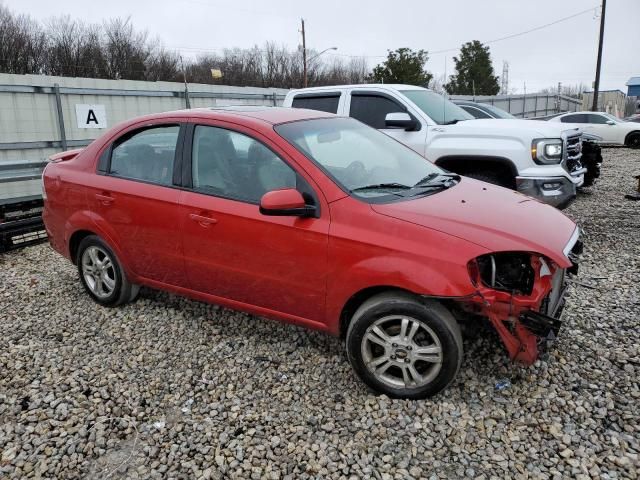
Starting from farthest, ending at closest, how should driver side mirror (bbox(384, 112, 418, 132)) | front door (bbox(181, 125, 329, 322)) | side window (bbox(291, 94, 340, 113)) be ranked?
side window (bbox(291, 94, 340, 113)) → driver side mirror (bbox(384, 112, 418, 132)) → front door (bbox(181, 125, 329, 322))

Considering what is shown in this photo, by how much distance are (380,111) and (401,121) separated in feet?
1.84

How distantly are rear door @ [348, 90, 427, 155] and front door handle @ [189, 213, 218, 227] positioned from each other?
12.2 feet

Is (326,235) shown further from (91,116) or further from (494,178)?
(91,116)

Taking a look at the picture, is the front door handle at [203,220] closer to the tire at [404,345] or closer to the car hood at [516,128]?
the tire at [404,345]

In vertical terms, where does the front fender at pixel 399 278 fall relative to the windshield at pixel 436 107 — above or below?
below

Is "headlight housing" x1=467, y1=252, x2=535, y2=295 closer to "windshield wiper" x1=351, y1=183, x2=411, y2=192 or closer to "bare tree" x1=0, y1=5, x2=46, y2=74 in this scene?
"windshield wiper" x1=351, y1=183, x2=411, y2=192

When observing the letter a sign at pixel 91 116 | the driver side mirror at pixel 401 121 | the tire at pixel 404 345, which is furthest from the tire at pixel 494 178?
the letter a sign at pixel 91 116

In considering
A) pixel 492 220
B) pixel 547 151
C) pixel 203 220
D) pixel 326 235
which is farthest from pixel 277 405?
pixel 547 151

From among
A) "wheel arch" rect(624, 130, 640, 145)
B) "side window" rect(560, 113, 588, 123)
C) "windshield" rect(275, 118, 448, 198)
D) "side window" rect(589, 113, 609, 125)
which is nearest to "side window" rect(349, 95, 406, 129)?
"windshield" rect(275, 118, 448, 198)

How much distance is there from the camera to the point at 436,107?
6988 mm

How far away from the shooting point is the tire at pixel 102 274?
4316 millimetres

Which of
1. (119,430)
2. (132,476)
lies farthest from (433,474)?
(119,430)

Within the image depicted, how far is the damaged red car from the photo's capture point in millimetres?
2838

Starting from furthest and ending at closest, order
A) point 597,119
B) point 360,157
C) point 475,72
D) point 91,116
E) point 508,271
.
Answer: point 475,72 < point 597,119 < point 91,116 < point 360,157 < point 508,271
